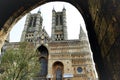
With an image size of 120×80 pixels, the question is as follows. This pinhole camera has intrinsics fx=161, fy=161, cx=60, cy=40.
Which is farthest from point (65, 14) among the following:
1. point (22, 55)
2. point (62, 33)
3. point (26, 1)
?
point (26, 1)

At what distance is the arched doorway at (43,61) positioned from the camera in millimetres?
25672

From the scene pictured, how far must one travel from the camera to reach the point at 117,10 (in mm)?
1353

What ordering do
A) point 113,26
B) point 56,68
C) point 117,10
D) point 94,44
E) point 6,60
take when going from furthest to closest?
point 56,68
point 6,60
point 94,44
point 113,26
point 117,10

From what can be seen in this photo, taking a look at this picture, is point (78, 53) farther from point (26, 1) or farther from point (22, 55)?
point (26, 1)

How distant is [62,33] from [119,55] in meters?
36.0

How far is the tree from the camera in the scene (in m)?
14.2

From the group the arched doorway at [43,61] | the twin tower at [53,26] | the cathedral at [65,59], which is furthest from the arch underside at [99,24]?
the twin tower at [53,26]

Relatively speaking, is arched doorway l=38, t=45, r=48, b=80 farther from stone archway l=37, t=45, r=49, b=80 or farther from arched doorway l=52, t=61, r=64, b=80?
arched doorway l=52, t=61, r=64, b=80

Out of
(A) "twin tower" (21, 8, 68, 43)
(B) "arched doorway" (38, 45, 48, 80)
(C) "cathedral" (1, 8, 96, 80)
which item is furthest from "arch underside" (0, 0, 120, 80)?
(A) "twin tower" (21, 8, 68, 43)

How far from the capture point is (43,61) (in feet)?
88.5

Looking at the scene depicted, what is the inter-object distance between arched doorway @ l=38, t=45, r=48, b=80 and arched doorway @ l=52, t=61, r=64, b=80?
4.67 feet

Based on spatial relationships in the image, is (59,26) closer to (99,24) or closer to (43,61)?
(43,61)

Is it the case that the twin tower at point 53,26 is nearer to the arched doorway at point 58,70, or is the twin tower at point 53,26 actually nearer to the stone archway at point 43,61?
the stone archway at point 43,61

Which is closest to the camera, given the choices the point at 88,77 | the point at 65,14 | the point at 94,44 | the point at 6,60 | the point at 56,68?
the point at 94,44
